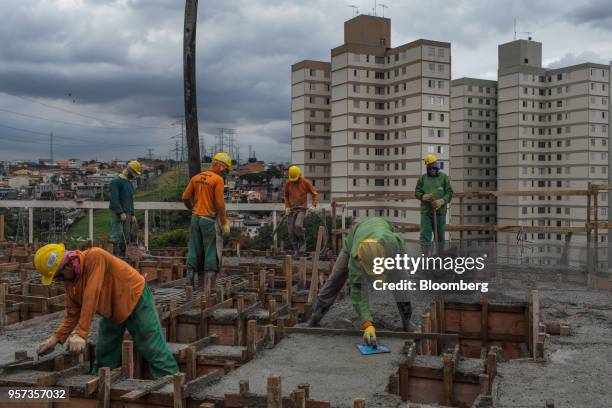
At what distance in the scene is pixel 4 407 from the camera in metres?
4.86

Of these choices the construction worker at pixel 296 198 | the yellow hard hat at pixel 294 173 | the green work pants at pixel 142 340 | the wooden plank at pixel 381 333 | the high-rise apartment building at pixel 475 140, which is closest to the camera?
the green work pants at pixel 142 340

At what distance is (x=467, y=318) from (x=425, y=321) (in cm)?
231

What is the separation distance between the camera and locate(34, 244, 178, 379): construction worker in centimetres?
484

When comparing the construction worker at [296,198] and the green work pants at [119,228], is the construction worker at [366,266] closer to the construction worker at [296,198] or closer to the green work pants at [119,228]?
the construction worker at [296,198]

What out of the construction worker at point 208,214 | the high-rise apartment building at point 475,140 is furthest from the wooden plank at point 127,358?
the high-rise apartment building at point 475,140

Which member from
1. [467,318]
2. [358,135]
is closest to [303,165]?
[358,135]

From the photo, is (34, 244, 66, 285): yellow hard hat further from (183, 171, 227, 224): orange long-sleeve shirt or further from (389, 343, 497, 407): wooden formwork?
(183, 171, 227, 224): orange long-sleeve shirt

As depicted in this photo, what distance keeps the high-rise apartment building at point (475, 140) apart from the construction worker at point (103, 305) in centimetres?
5707

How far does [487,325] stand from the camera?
841 cm

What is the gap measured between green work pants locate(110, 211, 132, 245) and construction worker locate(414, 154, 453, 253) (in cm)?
512

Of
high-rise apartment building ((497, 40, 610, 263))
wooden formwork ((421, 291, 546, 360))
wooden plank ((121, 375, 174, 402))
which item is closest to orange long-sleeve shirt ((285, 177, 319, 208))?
wooden formwork ((421, 291, 546, 360))

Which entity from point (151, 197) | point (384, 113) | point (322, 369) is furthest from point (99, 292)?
point (384, 113)

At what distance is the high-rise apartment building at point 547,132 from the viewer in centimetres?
5353

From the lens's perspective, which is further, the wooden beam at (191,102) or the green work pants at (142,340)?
the wooden beam at (191,102)
